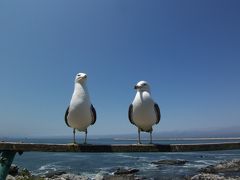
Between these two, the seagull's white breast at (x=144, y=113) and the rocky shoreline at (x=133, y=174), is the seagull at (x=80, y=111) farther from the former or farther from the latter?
the rocky shoreline at (x=133, y=174)

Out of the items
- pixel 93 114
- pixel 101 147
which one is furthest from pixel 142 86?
pixel 101 147

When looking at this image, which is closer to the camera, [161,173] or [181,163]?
[161,173]

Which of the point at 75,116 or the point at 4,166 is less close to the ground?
the point at 75,116

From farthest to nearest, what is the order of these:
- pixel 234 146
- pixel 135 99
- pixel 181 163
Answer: pixel 181 163 < pixel 135 99 < pixel 234 146

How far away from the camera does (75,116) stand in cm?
658

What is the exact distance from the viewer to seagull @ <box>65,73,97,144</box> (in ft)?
21.6

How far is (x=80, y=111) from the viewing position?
21.6 ft

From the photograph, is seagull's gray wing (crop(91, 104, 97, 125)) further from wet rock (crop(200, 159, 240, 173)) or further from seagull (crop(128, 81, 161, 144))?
wet rock (crop(200, 159, 240, 173))

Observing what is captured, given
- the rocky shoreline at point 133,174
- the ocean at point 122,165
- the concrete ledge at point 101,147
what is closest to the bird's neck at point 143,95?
the concrete ledge at point 101,147

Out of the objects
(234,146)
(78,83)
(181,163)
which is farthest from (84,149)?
(181,163)

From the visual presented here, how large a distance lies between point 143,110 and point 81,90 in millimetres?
1282

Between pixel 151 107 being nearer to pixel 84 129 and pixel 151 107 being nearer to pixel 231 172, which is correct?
pixel 84 129

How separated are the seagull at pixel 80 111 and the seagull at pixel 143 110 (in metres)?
0.82

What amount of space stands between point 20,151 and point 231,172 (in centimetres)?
3344
